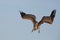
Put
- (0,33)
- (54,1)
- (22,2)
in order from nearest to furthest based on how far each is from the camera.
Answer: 1. (0,33)
2. (22,2)
3. (54,1)

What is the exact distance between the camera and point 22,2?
186 centimetres

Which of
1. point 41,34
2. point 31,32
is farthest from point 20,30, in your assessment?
point 41,34

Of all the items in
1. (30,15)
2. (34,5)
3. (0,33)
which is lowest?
(0,33)

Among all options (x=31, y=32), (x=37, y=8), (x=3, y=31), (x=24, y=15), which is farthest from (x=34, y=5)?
(x=3, y=31)

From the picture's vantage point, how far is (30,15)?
1.86 m

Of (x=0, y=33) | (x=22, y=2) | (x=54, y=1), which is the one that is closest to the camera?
(x=0, y=33)

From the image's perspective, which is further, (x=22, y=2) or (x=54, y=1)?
(x=54, y=1)

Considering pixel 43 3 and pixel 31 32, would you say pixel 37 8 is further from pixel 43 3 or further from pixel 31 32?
pixel 31 32

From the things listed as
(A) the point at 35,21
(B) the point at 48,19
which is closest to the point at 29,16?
(A) the point at 35,21

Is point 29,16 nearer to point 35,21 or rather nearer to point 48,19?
point 35,21

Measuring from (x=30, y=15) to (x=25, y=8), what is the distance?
112 mm

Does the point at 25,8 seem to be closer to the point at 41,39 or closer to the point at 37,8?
the point at 37,8

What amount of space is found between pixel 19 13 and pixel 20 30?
8.6 inches

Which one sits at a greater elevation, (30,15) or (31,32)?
(30,15)
